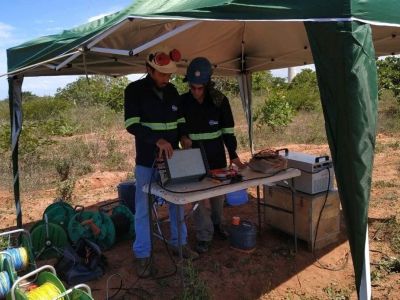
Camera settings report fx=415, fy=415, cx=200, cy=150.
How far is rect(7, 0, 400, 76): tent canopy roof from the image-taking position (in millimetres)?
2457

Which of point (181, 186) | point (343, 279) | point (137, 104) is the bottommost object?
point (343, 279)

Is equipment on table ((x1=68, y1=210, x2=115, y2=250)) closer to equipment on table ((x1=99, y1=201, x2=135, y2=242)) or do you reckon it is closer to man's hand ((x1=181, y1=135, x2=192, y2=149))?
equipment on table ((x1=99, y1=201, x2=135, y2=242))

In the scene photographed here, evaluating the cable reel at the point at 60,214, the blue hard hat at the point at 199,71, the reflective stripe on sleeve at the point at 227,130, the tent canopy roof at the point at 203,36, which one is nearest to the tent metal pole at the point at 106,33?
the tent canopy roof at the point at 203,36

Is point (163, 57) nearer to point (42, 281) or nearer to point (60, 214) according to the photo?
point (42, 281)

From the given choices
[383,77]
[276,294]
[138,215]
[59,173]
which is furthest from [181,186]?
[383,77]

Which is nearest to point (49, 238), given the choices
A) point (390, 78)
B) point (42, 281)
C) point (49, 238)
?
point (49, 238)

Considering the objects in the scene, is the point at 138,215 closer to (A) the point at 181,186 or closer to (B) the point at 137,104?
(A) the point at 181,186

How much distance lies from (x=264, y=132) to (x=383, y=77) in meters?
7.07

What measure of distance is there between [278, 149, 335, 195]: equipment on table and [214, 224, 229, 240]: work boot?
0.96 metres

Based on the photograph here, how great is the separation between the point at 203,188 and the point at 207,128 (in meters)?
0.95

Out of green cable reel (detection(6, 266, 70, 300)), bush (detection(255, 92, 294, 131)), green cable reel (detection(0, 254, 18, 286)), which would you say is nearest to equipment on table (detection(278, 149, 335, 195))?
green cable reel (detection(6, 266, 70, 300))

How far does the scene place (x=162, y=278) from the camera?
3783mm

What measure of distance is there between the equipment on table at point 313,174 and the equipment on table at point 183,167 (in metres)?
1.12

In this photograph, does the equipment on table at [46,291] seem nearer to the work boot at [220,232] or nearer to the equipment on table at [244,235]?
the equipment on table at [244,235]
